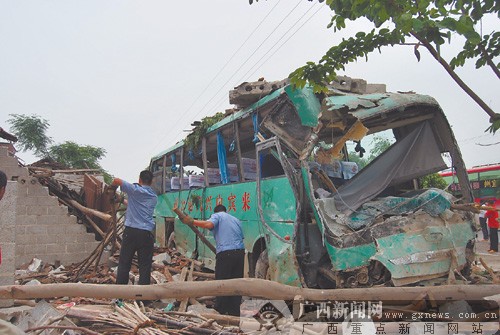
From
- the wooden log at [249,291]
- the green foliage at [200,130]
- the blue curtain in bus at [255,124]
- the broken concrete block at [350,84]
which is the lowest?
the wooden log at [249,291]

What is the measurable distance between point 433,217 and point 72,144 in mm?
33961

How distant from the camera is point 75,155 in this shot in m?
34.3

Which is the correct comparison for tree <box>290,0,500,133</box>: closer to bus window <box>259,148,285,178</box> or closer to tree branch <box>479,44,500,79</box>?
tree branch <box>479,44,500,79</box>

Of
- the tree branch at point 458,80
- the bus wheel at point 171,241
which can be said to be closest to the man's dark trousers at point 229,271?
the tree branch at point 458,80

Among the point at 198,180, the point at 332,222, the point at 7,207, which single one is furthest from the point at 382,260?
the point at 198,180

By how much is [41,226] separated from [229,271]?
5395 millimetres

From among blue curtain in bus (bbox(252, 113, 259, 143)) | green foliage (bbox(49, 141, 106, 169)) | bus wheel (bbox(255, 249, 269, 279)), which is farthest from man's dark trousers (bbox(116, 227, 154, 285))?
green foliage (bbox(49, 141, 106, 169))

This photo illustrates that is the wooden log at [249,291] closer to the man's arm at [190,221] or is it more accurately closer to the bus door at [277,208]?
the man's arm at [190,221]

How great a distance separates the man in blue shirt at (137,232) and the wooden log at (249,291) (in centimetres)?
244

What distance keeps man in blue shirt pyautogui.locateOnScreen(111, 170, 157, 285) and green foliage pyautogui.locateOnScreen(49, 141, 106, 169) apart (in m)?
28.2

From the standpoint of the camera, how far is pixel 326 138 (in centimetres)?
618

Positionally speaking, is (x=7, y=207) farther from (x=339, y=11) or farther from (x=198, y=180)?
(x=198, y=180)

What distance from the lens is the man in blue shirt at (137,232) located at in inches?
226

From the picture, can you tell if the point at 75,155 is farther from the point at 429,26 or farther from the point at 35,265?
the point at 429,26
